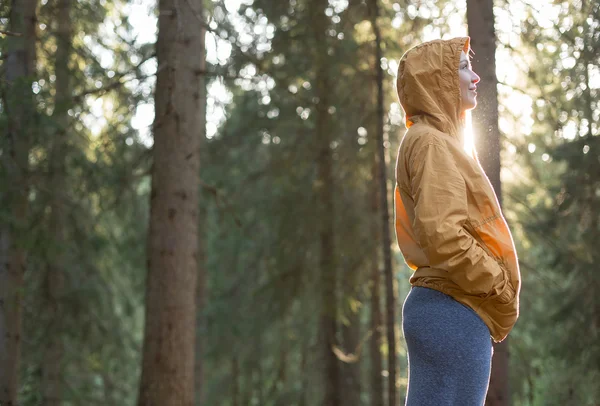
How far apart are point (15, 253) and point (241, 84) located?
26.0ft

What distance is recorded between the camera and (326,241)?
1084 centimetres

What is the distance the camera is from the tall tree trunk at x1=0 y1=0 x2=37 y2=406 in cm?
733

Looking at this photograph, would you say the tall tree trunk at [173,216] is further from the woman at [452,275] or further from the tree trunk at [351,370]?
the tree trunk at [351,370]

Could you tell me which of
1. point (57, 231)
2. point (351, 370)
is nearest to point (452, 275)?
point (57, 231)

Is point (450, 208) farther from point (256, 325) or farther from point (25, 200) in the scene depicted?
point (256, 325)

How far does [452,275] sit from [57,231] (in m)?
6.92

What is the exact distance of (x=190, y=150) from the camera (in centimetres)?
632

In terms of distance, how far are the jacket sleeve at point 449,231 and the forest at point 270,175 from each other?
2.65ft

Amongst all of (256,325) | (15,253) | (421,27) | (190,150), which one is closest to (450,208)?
(190,150)

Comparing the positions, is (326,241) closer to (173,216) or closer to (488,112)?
(173,216)

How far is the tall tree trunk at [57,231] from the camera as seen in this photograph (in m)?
8.33

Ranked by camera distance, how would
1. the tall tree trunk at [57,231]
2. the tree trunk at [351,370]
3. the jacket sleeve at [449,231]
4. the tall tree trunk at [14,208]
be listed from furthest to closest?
the tree trunk at [351,370] → the tall tree trunk at [57,231] → the tall tree trunk at [14,208] → the jacket sleeve at [449,231]

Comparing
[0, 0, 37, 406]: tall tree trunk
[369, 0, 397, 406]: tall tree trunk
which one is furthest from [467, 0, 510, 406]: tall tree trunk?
[0, 0, 37, 406]: tall tree trunk

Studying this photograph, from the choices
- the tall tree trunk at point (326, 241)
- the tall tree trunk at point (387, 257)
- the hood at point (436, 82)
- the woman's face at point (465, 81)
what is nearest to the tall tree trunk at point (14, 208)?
the tall tree trunk at point (387, 257)
